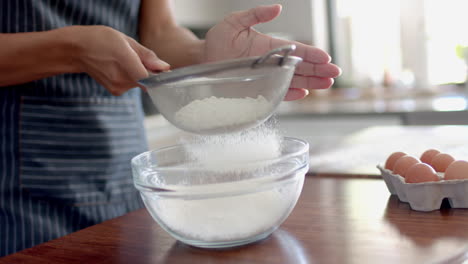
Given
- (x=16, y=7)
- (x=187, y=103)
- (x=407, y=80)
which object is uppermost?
(x=16, y=7)

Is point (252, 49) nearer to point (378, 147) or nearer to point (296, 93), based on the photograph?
point (296, 93)

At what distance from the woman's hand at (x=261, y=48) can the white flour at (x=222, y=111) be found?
16 cm

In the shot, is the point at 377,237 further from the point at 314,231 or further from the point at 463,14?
the point at 463,14

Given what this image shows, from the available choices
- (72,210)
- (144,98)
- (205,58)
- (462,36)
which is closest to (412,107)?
(462,36)

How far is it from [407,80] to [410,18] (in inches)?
15.6

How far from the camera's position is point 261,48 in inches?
33.4

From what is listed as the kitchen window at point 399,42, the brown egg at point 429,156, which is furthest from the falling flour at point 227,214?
the kitchen window at point 399,42

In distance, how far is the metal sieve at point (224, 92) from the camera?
2.05 feet

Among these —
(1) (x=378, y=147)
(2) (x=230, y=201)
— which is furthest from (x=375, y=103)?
(2) (x=230, y=201)

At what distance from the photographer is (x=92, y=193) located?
3.28 ft

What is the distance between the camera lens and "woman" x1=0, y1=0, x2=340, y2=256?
792 millimetres

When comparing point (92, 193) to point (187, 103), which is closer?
point (187, 103)

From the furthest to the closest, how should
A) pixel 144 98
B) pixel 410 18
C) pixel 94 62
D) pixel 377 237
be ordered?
pixel 410 18, pixel 144 98, pixel 94 62, pixel 377 237

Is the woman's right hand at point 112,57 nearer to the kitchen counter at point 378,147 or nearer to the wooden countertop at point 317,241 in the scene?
the wooden countertop at point 317,241
